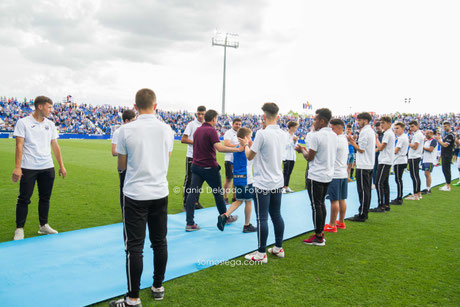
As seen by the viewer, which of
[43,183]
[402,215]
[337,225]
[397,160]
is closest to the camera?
[43,183]

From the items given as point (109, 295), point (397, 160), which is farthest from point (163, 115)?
point (109, 295)

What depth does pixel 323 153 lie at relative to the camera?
4.16 m

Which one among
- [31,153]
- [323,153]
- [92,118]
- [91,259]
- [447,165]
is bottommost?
[91,259]

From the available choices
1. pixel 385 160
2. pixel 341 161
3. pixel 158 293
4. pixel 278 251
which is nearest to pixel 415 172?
pixel 385 160

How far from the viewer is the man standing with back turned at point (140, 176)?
2527mm

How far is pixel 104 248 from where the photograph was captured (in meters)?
3.97

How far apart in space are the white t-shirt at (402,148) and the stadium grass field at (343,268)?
1281 millimetres

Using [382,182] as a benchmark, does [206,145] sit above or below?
above

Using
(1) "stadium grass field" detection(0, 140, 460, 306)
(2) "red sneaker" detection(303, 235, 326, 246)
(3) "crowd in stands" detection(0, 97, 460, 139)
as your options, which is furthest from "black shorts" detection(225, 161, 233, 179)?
(3) "crowd in stands" detection(0, 97, 460, 139)

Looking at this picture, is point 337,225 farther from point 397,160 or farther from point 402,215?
point 397,160

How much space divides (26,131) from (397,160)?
24.7 ft

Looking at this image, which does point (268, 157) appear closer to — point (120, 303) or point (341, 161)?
point (341, 161)

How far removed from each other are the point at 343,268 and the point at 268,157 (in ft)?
5.30

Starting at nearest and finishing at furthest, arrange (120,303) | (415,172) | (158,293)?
(120,303), (158,293), (415,172)
